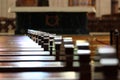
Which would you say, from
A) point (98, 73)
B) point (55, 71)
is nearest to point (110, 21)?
point (55, 71)

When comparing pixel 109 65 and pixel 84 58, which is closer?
pixel 109 65

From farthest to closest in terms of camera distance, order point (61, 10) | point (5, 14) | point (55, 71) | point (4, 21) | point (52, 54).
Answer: point (5, 14), point (4, 21), point (61, 10), point (52, 54), point (55, 71)

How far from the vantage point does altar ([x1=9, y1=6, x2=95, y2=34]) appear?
37.8 feet

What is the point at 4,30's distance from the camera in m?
15.1

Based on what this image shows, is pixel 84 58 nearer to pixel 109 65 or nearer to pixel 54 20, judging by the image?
pixel 109 65

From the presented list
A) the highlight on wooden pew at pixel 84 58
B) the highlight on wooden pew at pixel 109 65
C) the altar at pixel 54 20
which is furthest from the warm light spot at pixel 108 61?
the altar at pixel 54 20

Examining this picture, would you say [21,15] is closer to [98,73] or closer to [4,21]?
[4,21]

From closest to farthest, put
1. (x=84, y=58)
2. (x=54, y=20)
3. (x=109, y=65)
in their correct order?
(x=109, y=65), (x=84, y=58), (x=54, y=20)

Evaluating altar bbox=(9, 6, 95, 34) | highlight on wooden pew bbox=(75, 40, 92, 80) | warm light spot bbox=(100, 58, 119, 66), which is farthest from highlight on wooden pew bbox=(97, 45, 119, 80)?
altar bbox=(9, 6, 95, 34)

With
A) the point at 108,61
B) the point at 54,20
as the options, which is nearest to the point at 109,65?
the point at 108,61

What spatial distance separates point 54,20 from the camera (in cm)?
1167

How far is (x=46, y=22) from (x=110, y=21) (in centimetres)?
378

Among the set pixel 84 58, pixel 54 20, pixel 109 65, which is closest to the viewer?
pixel 109 65

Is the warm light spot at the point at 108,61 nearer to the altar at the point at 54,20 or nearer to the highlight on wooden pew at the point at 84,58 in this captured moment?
the highlight on wooden pew at the point at 84,58
